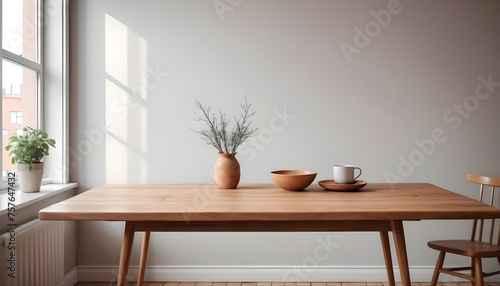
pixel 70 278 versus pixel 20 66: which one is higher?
pixel 20 66

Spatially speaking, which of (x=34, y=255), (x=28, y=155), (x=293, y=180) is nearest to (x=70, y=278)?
(x=34, y=255)

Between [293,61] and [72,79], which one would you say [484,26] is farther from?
[72,79]

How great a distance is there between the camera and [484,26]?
3.25 meters

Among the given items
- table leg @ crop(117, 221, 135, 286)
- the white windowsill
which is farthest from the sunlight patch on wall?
table leg @ crop(117, 221, 135, 286)

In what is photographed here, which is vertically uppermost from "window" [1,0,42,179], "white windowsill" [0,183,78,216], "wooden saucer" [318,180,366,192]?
"window" [1,0,42,179]

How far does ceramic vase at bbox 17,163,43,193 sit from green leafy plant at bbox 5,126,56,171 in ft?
0.09

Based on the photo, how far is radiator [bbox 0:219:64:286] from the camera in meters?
2.24

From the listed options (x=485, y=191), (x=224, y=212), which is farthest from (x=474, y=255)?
(x=224, y=212)

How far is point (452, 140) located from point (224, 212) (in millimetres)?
2249

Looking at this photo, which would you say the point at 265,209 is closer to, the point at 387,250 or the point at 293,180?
the point at 293,180

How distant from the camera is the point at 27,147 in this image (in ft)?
8.63

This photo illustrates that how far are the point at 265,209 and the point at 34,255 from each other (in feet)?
5.02

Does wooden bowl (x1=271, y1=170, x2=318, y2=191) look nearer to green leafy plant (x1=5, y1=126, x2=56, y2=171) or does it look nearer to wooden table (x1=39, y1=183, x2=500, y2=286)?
wooden table (x1=39, y1=183, x2=500, y2=286)

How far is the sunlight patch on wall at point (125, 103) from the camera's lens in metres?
3.31
